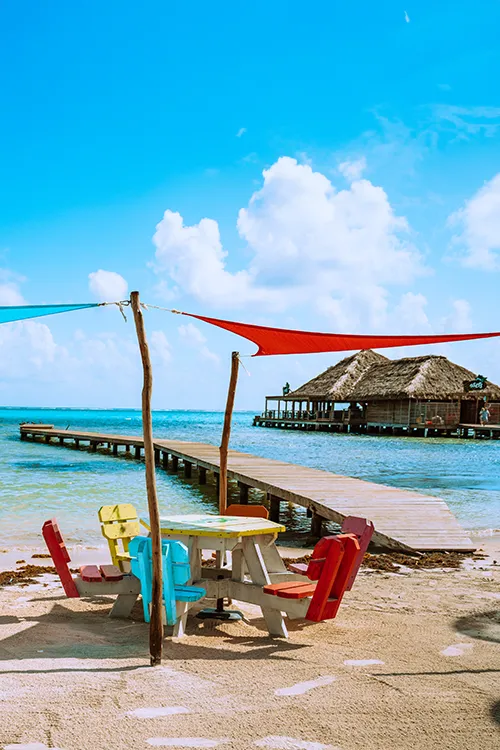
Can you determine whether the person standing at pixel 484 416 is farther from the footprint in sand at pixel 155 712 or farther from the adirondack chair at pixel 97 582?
the footprint in sand at pixel 155 712

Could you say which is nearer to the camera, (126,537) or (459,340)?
(459,340)

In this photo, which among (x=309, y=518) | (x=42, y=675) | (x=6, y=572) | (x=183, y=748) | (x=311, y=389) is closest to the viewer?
(x=183, y=748)

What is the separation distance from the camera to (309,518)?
42.6 ft

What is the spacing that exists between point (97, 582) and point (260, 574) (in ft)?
4.13

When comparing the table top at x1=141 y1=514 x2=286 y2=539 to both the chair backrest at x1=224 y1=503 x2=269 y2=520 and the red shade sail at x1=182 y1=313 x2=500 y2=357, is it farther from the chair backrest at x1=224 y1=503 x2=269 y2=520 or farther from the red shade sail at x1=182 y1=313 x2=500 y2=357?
the red shade sail at x1=182 y1=313 x2=500 y2=357

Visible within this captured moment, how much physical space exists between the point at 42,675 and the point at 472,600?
3.64 m

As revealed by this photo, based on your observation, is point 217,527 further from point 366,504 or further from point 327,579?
point 366,504

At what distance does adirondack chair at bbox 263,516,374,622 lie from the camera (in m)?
4.67

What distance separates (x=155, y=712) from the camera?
337 centimetres

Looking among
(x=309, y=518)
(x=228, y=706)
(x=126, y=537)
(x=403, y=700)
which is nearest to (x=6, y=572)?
(x=126, y=537)

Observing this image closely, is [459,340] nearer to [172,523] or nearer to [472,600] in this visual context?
[472,600]

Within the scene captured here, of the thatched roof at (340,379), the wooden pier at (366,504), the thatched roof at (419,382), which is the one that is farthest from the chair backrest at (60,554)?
the thatched roof at (340,379)

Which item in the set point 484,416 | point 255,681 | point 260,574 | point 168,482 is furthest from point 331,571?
point 484,416

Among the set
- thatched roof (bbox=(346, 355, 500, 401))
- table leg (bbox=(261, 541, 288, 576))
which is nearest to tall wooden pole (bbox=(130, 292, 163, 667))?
table leg (bbox=(261, 541, 288, 576))
